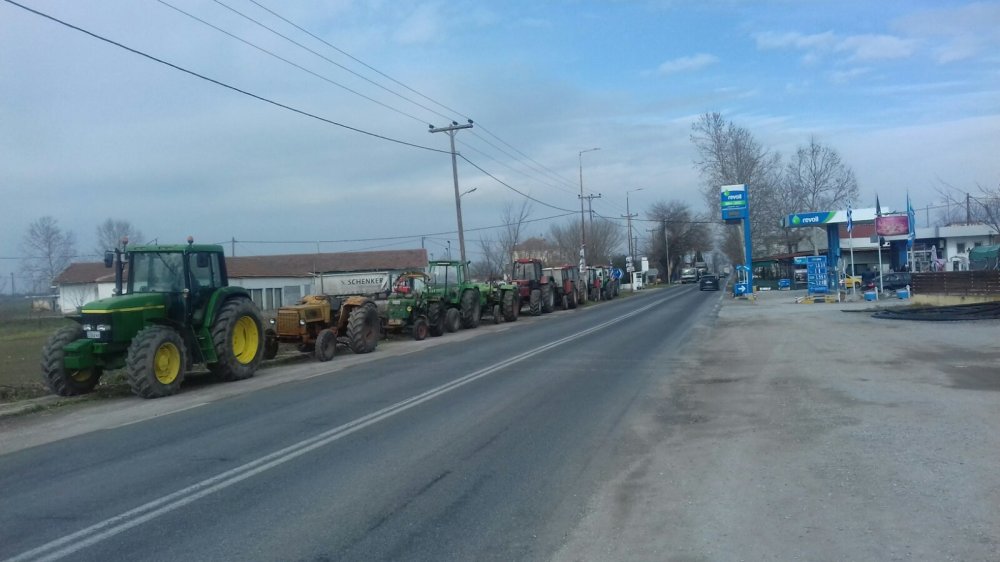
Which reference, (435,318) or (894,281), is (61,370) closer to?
(435,318)

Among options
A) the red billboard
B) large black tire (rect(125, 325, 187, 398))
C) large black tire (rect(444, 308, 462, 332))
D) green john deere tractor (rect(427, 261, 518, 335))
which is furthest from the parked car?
large black tire (rect(125, 325, 187, 398))

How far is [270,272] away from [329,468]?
57967mm

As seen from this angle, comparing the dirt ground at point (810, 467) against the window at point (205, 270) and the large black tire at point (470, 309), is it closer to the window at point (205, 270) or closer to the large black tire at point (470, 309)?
the window at point (205, 270)

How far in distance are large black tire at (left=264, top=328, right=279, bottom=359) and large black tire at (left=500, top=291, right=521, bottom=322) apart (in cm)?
1540

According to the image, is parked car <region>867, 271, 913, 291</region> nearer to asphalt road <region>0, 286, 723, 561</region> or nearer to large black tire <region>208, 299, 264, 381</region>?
asphalt road <region>0, 286, 723, 561</region>

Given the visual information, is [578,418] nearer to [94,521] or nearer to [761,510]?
[761,510]

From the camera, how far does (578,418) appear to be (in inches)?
414

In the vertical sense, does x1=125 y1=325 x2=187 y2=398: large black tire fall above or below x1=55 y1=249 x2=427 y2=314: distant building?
below

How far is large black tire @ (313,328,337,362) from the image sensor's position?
63.2ft

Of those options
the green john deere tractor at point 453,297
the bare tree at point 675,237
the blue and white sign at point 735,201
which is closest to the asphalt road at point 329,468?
the green john deere tractor at point 453,297

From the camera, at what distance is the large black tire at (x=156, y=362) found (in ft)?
43.2

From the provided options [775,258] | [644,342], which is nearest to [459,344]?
[644,342]

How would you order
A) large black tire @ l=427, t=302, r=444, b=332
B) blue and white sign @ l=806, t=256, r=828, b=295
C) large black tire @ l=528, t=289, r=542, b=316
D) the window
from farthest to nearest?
blue and white sign @ l=806, t=256, r=828, b=295 < large black tire @ l=528, t=289, r=542, b=316 < large black tire @ l=427, t=302, r=444, b=332 < the window

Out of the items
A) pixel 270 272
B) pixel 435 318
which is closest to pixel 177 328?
pixel 435 318
